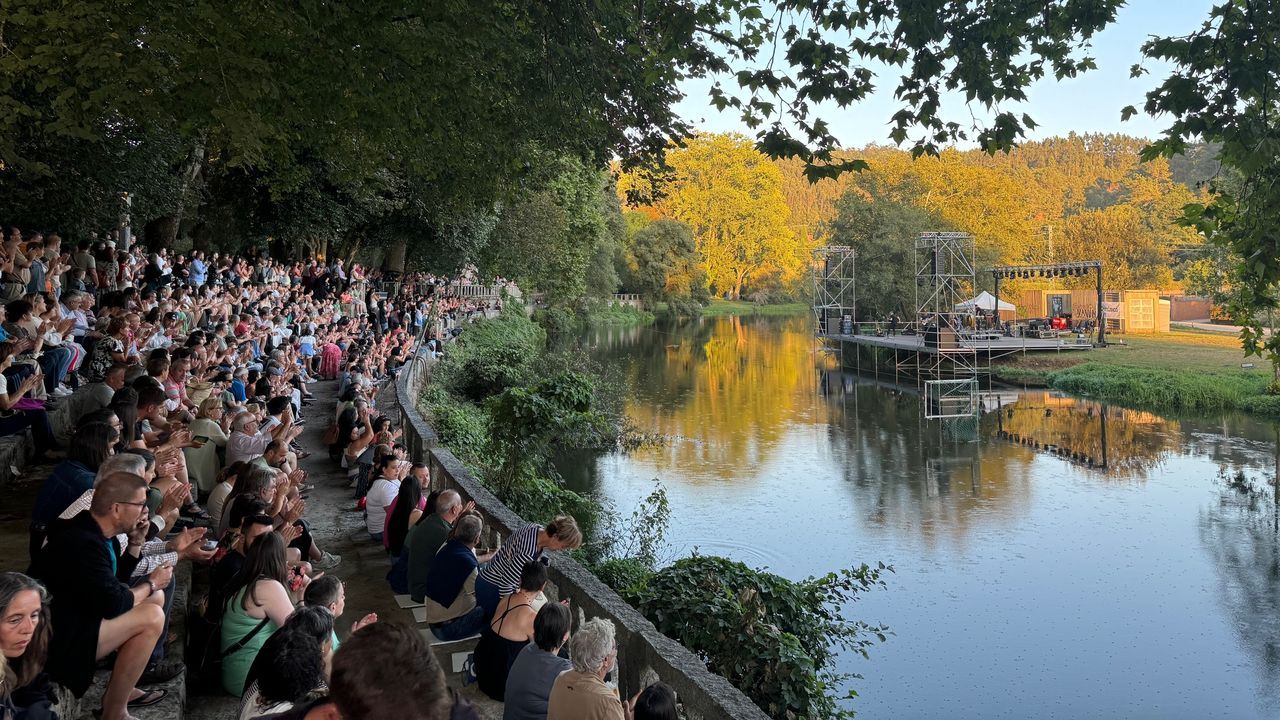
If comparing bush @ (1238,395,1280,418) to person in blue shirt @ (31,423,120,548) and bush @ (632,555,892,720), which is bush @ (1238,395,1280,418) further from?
person in blue shirt @ (31,423,120,548)

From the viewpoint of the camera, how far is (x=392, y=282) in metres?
32.4

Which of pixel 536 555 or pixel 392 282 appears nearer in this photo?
pixel 536 555

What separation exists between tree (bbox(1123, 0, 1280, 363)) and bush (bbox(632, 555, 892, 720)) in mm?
4528

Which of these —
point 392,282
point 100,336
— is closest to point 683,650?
point 100,336

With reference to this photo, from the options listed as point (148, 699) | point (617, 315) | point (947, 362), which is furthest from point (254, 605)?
point (617, 315)

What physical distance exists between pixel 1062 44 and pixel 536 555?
6.33 m

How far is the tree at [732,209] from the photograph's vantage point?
83000mm

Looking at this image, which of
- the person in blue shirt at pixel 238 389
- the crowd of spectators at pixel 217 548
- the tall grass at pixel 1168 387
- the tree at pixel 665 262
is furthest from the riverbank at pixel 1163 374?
the tree at pixel 665 262

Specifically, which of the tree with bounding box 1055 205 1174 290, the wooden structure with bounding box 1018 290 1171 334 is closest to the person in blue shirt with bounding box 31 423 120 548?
the wooden structure with bounding box 1018 290 1171 334

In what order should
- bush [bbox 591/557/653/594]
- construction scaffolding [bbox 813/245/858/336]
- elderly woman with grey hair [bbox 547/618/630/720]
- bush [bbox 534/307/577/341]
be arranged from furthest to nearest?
construction scaffolding [bbox 813/245/858/336]
bush [bbox 534/307/577/341]
bush [bbox 591/557/653/594]
elderly woman with grey hair [bbox 547/618/630/720]

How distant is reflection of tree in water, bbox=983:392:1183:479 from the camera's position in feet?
77.3

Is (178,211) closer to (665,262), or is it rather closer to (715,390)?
(715,390)

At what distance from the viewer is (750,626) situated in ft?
24.8

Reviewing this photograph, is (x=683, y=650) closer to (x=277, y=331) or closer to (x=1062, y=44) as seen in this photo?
(x=1062, y=44)
